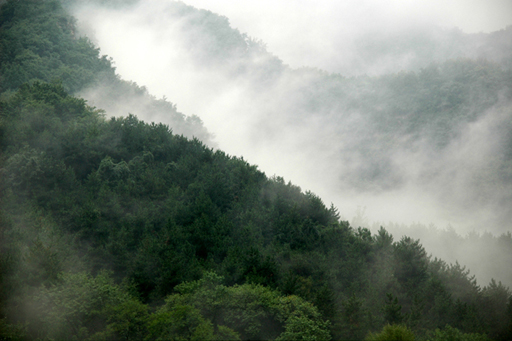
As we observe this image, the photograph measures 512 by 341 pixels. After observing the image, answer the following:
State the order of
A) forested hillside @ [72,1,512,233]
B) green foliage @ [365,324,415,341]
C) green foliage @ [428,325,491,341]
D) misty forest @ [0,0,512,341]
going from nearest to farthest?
1. green foliage @ [365,324,415,341]
2. green foliage @ [428,325,491,341]
3. misty forest @ [0,0,512,341]
4. forested hillside @ [72,1,512,233]

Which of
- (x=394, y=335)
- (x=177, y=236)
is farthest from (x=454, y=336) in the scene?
(x=177, y=236)

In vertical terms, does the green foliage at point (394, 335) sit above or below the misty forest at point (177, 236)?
below

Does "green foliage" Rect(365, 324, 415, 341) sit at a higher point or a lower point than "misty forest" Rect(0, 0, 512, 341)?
lower

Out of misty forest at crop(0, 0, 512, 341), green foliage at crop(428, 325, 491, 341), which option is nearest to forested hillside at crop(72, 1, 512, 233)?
misty forest at crop(0, 0, 512, 341)

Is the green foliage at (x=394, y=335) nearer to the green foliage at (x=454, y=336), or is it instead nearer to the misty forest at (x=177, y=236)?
the misty forest at (x=177, y=236)

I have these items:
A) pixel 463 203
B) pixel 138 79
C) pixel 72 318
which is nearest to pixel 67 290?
pixel 72 318

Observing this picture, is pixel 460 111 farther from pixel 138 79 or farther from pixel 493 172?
pixel 138 79

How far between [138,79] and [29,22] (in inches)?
1811

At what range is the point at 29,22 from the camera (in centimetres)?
6750

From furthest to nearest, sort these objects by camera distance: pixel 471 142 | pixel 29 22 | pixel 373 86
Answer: pixel 373 86 → pixel 471 142 → pixel 29 22

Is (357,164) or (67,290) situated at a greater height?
(357,164)

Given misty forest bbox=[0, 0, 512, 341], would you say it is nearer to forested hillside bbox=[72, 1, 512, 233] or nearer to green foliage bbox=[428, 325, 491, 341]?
green foliage bbox=[428, 325, 491, 341]

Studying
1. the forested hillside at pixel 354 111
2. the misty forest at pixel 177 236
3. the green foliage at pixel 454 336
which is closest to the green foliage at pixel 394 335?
the misty forest at pixel 177 236

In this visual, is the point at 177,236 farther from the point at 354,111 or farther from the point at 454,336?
the point at 354,111
